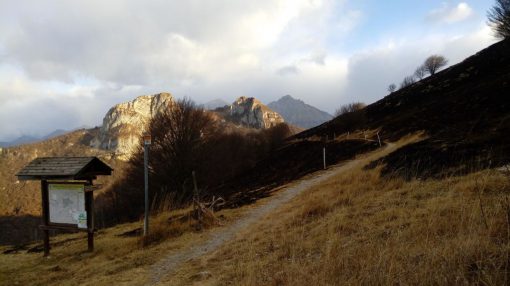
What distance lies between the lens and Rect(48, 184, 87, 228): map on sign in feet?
36.4

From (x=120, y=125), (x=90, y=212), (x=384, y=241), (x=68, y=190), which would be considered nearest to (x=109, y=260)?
(x=90, y=212)

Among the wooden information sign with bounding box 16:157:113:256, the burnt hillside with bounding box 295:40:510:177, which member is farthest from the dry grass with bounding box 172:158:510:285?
the wooden information sign with bounding box 16:157:113:256

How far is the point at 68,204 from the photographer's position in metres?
11.3

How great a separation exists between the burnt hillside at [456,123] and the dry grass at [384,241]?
1.69 meters

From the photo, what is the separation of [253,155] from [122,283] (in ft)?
168

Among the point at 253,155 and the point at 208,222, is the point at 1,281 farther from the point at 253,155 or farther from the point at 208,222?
the point at 253,155

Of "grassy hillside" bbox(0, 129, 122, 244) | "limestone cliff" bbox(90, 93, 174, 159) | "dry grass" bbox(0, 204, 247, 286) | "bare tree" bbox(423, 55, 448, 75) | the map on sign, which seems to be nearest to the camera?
"dry grass" bbox(0, 204, 247, 286)

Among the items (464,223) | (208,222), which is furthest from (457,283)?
(208,222)

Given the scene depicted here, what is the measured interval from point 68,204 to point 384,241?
9.82 meters

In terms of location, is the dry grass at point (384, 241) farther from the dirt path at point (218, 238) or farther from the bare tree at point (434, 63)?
the bare tree at point (434, 63)

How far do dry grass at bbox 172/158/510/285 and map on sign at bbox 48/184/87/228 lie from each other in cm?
Result: 552

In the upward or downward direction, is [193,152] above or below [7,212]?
above

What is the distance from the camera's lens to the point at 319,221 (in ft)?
25.6

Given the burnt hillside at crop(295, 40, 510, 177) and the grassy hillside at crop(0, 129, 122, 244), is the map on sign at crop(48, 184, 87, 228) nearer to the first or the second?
the burnt hillside at crop(295, 40, 510, 177)
